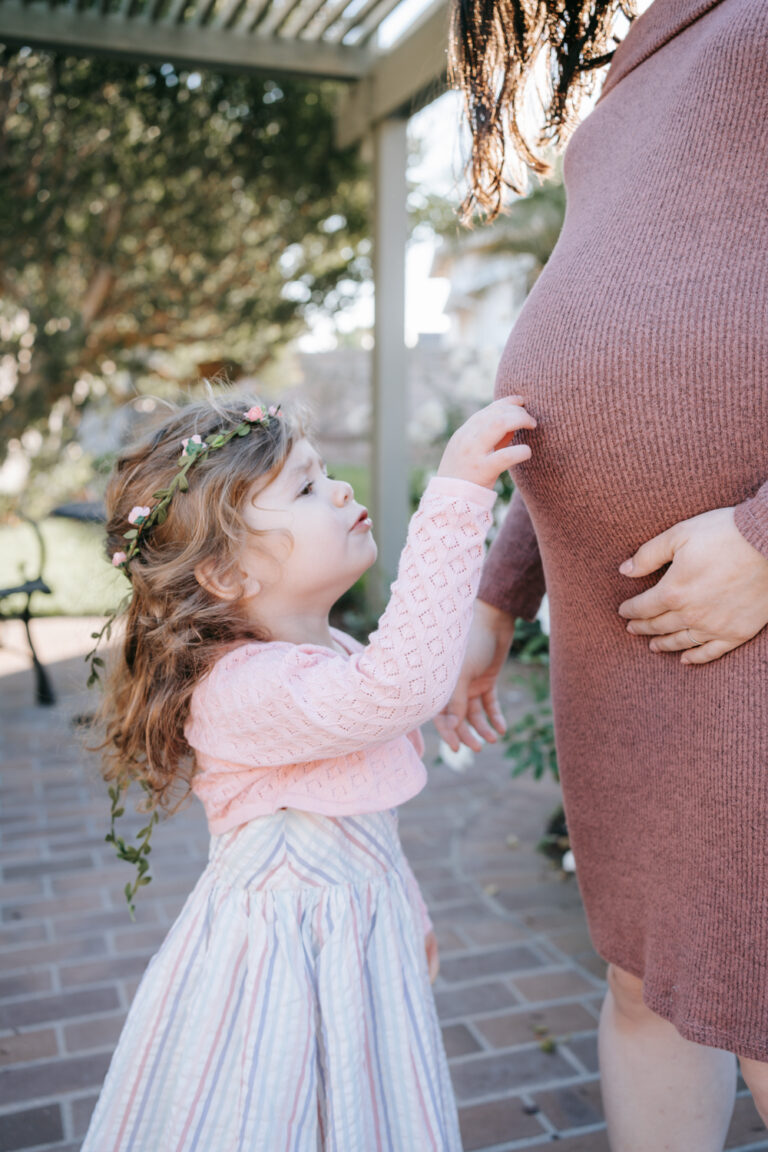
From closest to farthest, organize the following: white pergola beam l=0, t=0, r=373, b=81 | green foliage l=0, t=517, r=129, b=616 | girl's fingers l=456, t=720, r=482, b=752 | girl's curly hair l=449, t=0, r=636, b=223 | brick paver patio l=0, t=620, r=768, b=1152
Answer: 1. girl's curly hair l=449, t=0, r=636, b=223
2. girl's fingers l=456, t=720, r=482, b=752
3. brick paver patio l=0, t=620, r=768, b=1152
4. white pergola beam l=0, t=0, r=373, b=81
5. green foliage l=0, t=517, r=129, b=616

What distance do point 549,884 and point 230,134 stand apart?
6348mm

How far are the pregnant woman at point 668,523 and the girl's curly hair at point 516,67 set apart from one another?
0.17 metres

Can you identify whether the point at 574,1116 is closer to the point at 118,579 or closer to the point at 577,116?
the point at 118,579

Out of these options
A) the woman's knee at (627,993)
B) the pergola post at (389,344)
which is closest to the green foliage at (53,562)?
the pergola post at (389,344)

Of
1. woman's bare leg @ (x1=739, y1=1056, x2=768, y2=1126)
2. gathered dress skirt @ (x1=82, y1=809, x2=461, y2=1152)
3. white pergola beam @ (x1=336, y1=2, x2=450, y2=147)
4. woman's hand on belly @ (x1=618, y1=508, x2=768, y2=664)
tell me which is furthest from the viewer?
white pergola beam @ (x1=336, y1=2, x2=450, y2=147)

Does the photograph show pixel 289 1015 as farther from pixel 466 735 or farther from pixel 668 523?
pixel 668 523

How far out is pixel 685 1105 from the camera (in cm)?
140

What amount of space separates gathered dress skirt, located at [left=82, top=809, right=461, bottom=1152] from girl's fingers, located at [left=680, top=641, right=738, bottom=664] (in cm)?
60

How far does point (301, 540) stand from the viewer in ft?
4.71

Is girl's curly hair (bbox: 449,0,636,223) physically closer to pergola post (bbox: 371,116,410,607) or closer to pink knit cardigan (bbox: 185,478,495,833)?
pink knit cardigan (bbox: 185,478,495,833)

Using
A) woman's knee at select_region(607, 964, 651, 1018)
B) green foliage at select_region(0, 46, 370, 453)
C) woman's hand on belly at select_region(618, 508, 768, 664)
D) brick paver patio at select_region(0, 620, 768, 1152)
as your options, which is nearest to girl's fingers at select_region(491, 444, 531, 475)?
woman's hand on belly at select_region(618, 508, 768, 664)

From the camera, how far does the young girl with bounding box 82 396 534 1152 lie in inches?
53.2

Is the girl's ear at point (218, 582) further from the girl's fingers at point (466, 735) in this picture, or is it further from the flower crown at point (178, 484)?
the girl's fingers at point (466, 735)

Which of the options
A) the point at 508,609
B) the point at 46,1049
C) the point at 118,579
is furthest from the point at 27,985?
the point at 508,609
